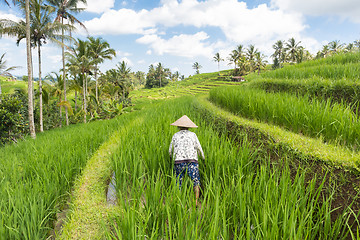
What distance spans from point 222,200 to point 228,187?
1.63 ft

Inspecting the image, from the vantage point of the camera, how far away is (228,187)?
92.4 inches

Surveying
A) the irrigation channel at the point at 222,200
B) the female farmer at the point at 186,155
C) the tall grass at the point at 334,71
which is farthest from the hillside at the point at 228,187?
the tall grass at the point at 334,71

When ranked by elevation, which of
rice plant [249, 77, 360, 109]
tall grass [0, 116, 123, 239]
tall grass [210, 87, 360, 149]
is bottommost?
tall grass [0, 116, 123, 239]

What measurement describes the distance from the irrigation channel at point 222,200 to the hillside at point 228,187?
14 millimetres

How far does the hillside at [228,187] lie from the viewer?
1.63 m

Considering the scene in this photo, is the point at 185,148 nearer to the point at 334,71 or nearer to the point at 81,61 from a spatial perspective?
the point at 334,71

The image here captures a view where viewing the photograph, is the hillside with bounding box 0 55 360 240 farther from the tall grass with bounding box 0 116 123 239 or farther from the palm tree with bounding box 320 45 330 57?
the palm tree with bounding box 320 45 330 57

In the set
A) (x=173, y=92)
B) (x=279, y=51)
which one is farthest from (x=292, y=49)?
(x=173, y=92)

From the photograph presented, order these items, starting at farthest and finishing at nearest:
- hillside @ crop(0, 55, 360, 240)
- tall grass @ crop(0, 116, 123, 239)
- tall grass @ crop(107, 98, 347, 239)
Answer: tall grass @ crop(0, 116, 123, 239), hillside @ crop(0, 55, 360, 240), tall grass @ crop(107, 98, 347, 239)

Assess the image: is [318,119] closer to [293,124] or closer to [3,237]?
[293,124]

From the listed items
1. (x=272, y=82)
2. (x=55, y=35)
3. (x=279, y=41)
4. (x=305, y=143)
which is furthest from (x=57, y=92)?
(x=279, y=41)

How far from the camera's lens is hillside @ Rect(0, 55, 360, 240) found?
5.36 ft

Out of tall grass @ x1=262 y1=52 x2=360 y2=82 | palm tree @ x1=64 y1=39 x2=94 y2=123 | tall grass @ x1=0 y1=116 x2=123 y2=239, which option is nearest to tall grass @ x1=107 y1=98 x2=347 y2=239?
tall grass @ x1=0 y1=116 x2=123 y2=239

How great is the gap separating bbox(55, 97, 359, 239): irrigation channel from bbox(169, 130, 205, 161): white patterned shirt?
223 mm
